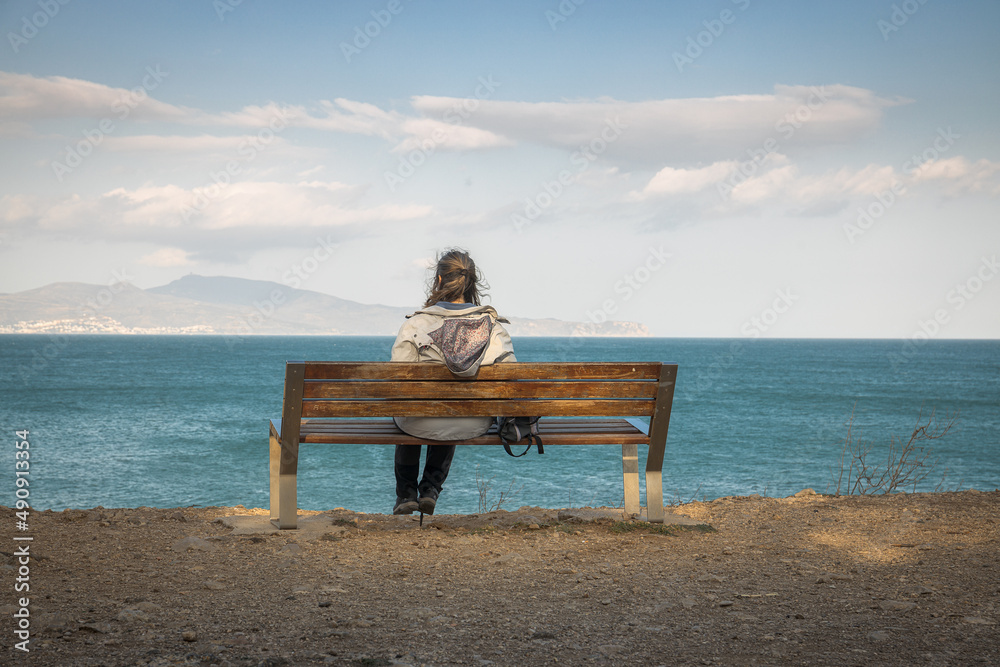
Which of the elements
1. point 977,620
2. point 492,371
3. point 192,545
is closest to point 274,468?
point 192,545

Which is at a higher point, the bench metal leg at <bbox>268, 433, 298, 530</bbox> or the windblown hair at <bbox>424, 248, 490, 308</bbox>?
the windblown hair at <bbox>424, 248, 490, 308</bbox>

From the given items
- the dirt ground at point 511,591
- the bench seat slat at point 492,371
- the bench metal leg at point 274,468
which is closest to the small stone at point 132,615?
the dirt ground at point 511,591

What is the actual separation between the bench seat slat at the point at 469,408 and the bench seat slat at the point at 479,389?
34 millimetres

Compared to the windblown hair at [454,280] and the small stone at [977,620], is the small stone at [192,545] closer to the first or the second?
the windblown hair at [454,280]

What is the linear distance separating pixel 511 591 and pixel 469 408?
44.6 inches

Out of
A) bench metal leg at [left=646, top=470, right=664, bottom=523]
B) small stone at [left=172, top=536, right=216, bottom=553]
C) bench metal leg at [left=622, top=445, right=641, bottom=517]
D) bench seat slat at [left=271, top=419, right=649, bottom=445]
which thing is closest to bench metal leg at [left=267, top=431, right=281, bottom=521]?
bench seat slat at [left=271, top=419, right=649, bottom=445]

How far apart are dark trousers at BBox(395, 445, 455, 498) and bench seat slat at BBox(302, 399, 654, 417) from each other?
41cm

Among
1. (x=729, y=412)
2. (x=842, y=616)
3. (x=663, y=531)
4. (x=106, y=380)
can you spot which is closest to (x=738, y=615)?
(x=842, y=616)

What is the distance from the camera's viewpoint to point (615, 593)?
335cm

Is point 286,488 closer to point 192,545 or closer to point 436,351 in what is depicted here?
point 192,545

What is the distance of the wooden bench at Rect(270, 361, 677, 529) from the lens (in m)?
4.11

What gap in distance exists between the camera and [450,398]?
4.21 meters

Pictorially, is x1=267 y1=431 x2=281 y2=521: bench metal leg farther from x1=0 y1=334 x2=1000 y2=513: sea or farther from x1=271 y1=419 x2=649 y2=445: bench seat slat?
x1=0 y1=334 x2=1000 y2=513: sea

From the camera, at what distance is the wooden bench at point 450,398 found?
411 cm
